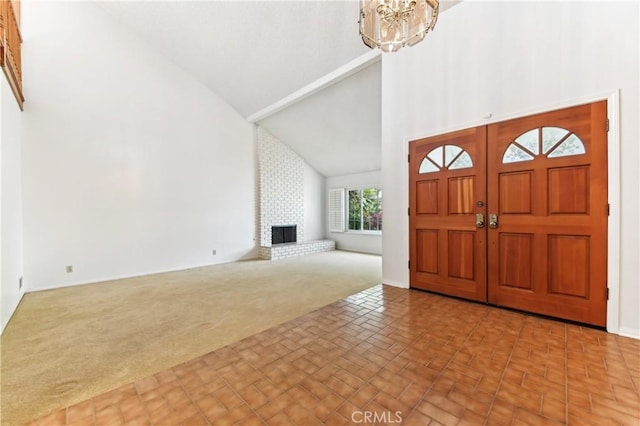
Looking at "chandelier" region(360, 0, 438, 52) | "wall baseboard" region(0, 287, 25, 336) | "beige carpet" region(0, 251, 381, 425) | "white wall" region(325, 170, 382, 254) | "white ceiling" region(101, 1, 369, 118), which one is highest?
"white ceiling" region(101, 1, 369, 118)

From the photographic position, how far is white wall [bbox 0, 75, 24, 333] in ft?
9.23

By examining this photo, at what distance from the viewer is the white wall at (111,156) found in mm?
4070

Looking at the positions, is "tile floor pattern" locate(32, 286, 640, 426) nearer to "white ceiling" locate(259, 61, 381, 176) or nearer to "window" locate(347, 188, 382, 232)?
"white ceiling" locate(259, 61, 381, 176)

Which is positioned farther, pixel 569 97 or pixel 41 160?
pixel 41 160

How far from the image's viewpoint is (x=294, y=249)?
7.13 metres

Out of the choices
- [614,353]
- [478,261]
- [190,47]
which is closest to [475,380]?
[614,353]

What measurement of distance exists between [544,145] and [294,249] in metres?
5.63

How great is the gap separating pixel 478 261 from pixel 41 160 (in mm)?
6495

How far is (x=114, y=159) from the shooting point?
4.72 m

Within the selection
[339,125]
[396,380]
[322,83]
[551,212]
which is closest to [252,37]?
[322,83]

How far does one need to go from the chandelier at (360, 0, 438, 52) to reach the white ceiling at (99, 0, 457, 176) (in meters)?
1.87

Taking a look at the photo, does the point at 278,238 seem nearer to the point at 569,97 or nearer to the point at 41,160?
the point at 41,160

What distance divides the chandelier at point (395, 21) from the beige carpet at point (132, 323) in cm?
283

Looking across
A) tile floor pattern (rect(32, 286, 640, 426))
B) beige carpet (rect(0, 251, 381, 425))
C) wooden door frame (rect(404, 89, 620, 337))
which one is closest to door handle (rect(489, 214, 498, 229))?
wooden door frame (rect(404, 89, 620, 337))
